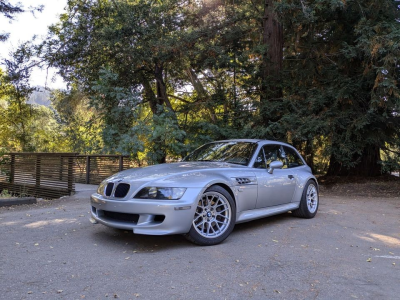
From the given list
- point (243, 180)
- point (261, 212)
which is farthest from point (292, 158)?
point (243, 180)

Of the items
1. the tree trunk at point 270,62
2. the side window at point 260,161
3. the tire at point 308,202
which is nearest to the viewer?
the side window at point 260,161

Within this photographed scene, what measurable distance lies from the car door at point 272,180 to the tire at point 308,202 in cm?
41

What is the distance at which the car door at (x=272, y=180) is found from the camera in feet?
17.4

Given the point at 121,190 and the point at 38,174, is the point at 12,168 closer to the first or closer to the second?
the point at 38,174

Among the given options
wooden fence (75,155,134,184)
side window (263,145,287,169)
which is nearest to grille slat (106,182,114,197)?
side window (263,145,287,169)

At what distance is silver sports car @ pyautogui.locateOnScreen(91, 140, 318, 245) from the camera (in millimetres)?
4137

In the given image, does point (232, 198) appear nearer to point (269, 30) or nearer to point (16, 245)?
point (16, 245)

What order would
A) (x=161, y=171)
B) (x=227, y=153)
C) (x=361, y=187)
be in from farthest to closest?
(x=361, y=187) → (x=227, y=153) → (x=161, y=171)

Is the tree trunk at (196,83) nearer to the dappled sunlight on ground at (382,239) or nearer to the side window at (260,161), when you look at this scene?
the side window at (260,161)

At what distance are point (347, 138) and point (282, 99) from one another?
102 inches

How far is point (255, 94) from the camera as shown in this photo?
12828 mm

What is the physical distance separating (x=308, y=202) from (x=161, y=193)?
340cm

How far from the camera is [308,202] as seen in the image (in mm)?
6410

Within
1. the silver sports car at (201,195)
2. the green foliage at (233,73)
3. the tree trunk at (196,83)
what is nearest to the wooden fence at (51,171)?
the green foliage at (233,73)
